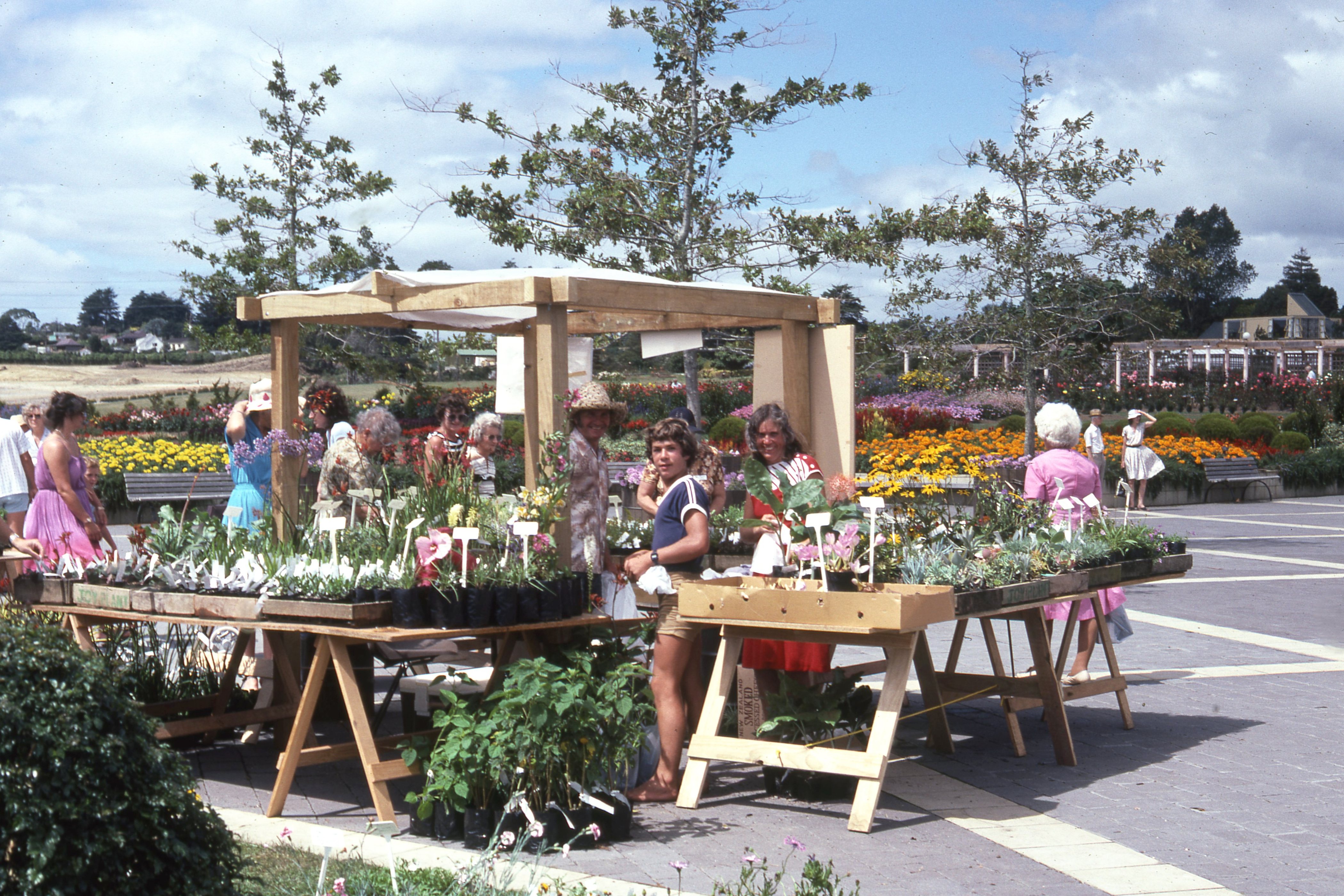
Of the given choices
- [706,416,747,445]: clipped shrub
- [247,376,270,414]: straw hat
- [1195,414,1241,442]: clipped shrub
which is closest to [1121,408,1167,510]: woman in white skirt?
[706,416,747,445]: clipped shrub

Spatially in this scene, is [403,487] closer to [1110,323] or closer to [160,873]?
[160,873]

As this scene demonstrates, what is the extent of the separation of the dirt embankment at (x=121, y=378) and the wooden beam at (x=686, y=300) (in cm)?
3654

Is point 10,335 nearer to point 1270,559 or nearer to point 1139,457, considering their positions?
point 1139,457

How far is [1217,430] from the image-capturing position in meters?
26.7

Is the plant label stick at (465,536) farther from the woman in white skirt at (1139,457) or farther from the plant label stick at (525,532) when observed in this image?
the woman in white skirt at (1139,457)

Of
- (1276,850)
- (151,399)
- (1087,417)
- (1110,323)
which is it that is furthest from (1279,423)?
A: (1276,850)

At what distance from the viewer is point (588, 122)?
12.5 m

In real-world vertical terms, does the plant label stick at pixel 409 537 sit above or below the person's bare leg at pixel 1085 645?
above

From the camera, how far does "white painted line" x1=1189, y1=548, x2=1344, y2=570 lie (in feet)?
43.4

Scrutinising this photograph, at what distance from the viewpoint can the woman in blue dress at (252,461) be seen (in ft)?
23.9

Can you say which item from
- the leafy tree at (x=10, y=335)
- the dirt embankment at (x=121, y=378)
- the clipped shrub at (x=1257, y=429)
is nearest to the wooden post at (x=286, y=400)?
the clipped shrub at (x=1257, y=429)

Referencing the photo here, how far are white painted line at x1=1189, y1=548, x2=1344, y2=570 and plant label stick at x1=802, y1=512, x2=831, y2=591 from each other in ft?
32.5

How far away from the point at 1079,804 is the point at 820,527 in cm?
153


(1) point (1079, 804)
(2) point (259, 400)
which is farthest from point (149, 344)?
(1) point (1079, 804)
